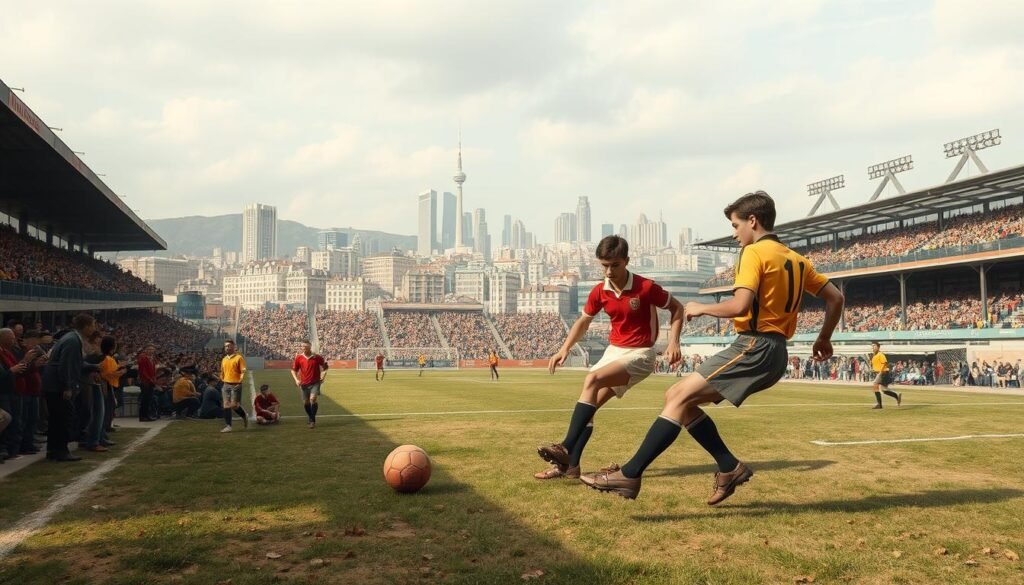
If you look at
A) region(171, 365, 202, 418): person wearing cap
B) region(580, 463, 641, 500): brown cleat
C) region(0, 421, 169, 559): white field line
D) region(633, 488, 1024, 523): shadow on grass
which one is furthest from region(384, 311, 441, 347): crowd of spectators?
region(580, 463, 641, 500): brown cleat

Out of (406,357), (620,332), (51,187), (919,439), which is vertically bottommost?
(406,357)

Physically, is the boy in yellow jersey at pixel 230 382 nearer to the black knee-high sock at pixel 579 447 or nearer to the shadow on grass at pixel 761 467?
the black knee-high sock at pixel 579 447

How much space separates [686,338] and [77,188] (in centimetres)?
5679

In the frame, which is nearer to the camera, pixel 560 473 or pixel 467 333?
pixel 560 473

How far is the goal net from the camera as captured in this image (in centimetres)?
7388

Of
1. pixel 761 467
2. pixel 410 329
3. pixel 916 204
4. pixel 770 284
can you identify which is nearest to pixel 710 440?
pixel 770 284

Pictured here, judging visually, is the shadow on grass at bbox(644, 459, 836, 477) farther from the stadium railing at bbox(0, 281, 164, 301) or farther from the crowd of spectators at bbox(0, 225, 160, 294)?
the crowd of spectators at bbox(0, 225, 160, 294)

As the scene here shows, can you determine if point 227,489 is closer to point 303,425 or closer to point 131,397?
point 303,425

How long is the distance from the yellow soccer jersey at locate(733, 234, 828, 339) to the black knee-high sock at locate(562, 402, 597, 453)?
2.09m

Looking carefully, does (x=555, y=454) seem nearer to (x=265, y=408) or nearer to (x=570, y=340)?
(x=570, y=340)

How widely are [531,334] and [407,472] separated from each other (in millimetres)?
94752

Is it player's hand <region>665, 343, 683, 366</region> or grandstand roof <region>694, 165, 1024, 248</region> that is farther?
grandstand roof <region>694, 165, 1024, 248</region>

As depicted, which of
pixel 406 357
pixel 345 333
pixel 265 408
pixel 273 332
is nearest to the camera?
pixel 265 408

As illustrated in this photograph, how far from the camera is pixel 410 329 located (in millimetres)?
96562
